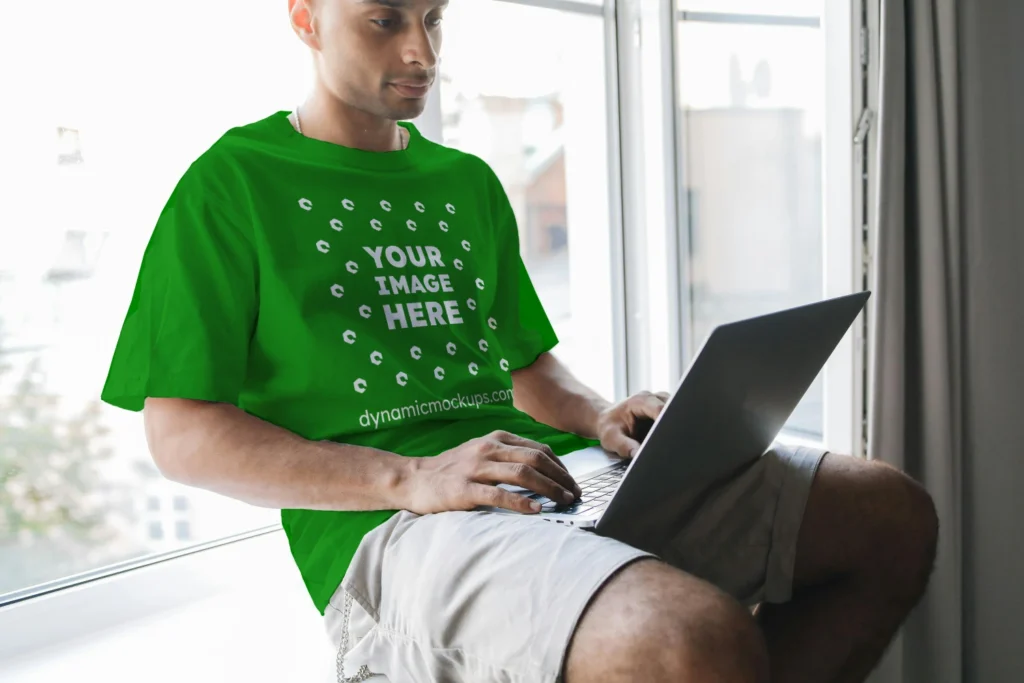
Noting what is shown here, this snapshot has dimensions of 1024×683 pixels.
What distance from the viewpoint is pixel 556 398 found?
4.57 ft

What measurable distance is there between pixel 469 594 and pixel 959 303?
128 cm

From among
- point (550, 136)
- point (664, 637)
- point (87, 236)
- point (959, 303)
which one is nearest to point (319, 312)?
point (664, 637)

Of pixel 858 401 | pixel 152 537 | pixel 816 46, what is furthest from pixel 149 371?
pixel 816 46

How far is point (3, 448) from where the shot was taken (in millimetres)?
1479

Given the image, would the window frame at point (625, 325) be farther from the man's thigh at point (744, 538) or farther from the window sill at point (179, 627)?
the man's thigh at point (744, 538)

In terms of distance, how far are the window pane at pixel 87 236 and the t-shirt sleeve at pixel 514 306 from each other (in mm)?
669

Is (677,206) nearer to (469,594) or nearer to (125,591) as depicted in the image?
(125,591)

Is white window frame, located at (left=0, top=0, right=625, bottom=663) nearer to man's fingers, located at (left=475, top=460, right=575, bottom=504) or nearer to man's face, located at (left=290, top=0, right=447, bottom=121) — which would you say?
man's face, located at (left=290, top=0, right=447, bottom=121)

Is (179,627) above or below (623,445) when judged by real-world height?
below

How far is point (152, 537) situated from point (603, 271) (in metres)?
1.44

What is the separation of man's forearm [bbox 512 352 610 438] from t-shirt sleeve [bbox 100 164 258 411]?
500mm

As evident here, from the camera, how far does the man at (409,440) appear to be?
81 cm

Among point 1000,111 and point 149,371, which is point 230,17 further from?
point 1000,111

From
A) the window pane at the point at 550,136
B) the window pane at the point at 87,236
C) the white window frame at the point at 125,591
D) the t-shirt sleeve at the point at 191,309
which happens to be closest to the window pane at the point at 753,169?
the window pane at the point at 550,136
